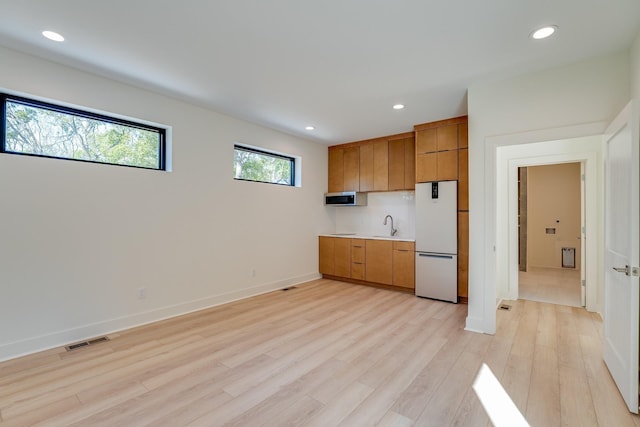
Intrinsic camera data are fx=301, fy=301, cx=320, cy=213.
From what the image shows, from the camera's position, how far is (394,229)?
5.68m

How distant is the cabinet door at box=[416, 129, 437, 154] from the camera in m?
4.55

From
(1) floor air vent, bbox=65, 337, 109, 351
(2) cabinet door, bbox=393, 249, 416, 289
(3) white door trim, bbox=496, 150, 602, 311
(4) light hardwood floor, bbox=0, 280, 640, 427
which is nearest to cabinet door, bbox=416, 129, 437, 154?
(3) white door trim, bbox=496, 150, 602, 311

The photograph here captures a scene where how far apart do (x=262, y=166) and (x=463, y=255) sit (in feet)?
11.2

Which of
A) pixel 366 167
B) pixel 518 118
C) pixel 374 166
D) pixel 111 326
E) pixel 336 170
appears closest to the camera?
pixel 518 118

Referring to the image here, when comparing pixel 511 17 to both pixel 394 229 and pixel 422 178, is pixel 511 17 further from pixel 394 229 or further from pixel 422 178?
pixel 394 229

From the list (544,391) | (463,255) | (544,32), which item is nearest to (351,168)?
(463,255)

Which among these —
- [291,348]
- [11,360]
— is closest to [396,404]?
[291,348]

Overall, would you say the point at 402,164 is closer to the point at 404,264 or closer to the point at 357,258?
the point at 404,264

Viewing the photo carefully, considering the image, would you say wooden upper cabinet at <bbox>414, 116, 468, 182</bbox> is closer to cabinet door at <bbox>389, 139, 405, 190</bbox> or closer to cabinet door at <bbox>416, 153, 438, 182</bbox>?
cabinet door at <bbox>416, 153, 438, 182</bbox>

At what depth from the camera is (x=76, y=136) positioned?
3102 mm

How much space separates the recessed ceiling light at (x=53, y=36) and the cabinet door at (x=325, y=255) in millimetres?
4533

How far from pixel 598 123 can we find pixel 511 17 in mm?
1402

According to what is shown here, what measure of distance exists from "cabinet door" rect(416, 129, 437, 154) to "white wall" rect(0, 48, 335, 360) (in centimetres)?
228

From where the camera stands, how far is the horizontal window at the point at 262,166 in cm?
470
